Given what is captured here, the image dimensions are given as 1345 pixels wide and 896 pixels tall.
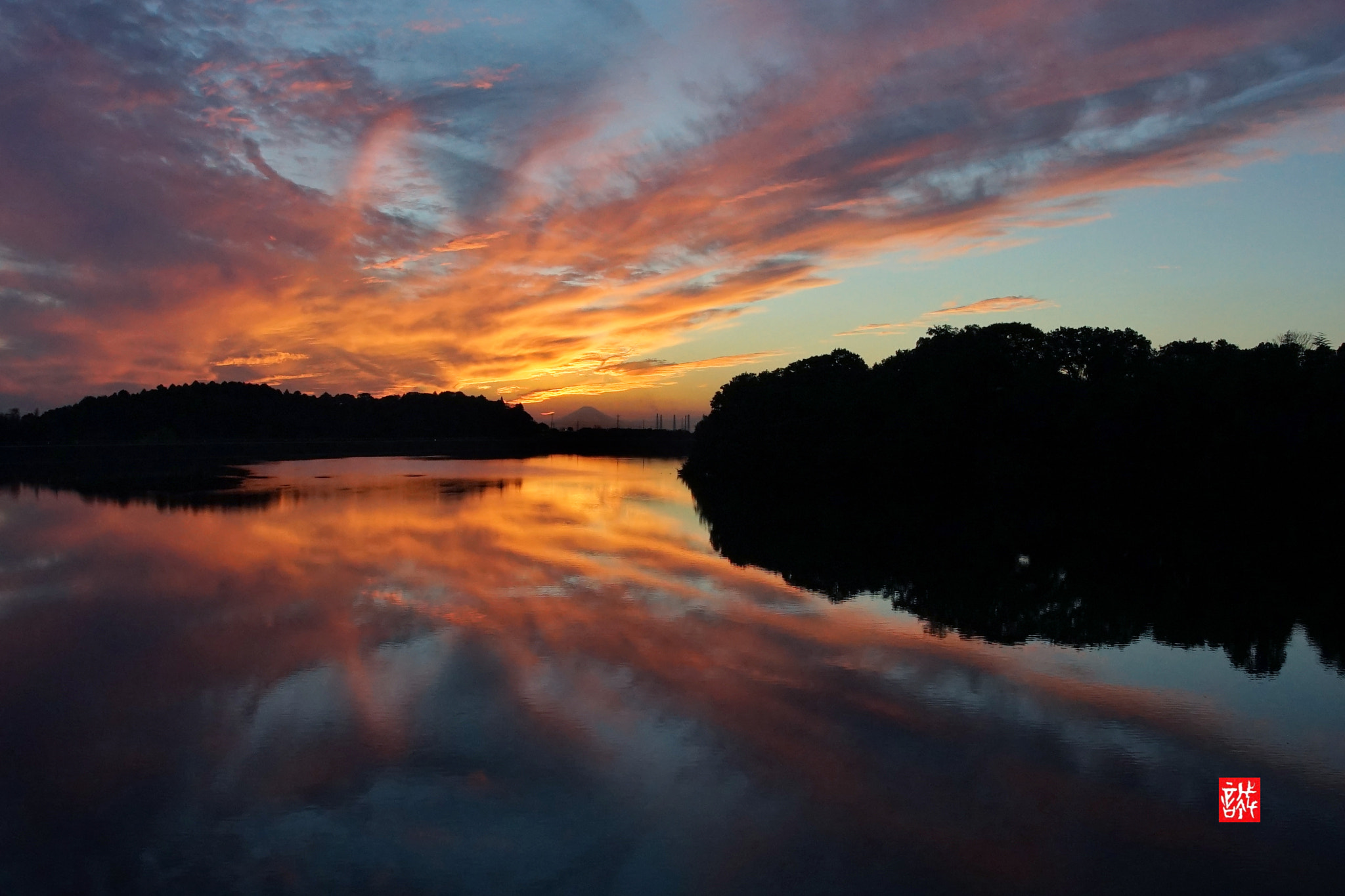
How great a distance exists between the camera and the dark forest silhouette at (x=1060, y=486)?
59.6ft

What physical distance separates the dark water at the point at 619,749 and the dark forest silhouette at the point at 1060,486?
268 cm

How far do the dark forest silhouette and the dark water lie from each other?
8.79 ft

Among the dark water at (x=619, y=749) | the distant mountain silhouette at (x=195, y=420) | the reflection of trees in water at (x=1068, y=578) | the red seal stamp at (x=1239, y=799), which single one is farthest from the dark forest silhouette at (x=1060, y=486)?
the distant mountain silhouette at (x=195, y=420)

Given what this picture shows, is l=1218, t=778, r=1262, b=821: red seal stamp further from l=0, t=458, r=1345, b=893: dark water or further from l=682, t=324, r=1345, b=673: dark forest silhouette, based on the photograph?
l=682, t=324, r=1345, b=673: dark forest silhouette

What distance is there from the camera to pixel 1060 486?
45.5 meters

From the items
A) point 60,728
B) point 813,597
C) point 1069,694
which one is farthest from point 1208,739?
point 60,728

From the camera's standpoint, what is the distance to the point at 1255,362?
123ft

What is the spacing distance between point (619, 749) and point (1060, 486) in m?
42.1

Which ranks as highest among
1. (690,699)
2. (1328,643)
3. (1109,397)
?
(1109,397)

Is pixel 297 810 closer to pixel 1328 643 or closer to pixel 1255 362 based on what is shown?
pixel 1328 643

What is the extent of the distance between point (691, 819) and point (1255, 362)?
39.9 metres

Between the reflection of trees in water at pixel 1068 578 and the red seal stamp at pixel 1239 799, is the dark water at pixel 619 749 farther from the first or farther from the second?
the reflection of trees in water at pixel 1068 578

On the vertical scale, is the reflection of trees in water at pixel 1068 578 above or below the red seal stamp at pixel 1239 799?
below

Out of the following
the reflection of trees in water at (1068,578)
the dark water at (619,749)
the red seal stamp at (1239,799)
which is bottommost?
the reflection of trees in water at (1068,578)
